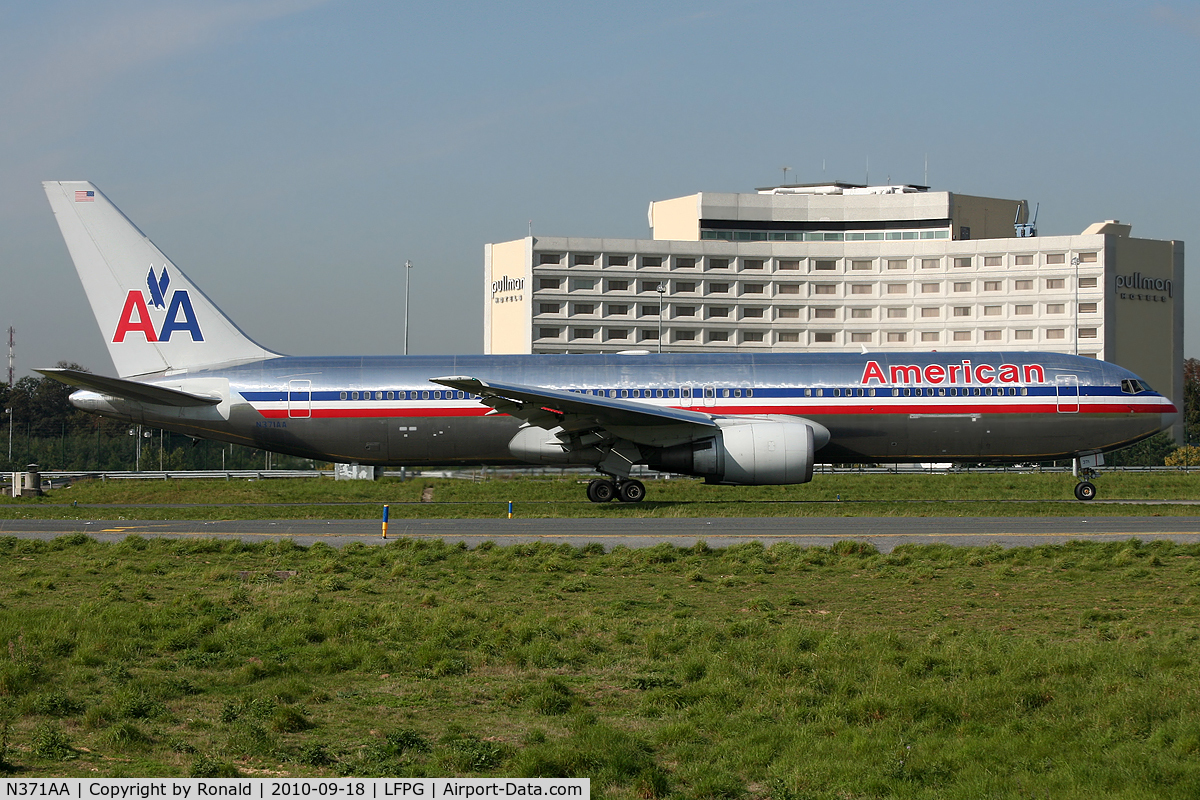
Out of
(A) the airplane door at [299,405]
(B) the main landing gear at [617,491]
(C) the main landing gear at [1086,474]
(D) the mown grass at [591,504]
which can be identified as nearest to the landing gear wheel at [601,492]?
(B) the main landing gear at [617,491]

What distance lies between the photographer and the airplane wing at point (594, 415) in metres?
29.1

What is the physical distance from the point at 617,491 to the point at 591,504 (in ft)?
3.44

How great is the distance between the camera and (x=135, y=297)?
33312 millimetres

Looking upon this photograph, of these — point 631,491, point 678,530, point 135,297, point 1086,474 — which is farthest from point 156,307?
point 1086,474

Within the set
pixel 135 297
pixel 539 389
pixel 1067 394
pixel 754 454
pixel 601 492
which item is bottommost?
pixel 601 492

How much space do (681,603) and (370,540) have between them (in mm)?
10069

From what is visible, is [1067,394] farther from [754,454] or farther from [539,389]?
[539,389]

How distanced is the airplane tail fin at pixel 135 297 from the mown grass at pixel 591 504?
4.84 m

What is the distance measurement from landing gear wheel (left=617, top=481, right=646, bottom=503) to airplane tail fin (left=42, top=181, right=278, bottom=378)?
12.1m

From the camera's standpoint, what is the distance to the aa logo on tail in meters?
33.4

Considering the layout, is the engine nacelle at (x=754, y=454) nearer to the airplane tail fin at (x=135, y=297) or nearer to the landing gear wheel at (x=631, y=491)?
the landing gear wheel at (x=631, y=491)

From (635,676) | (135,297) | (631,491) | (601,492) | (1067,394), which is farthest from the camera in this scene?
(135,297)

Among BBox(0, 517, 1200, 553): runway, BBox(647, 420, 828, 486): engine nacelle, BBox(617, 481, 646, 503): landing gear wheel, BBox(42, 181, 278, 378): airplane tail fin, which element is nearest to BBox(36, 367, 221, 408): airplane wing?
BBox(42, 181, 278, 378): airplane tail fin

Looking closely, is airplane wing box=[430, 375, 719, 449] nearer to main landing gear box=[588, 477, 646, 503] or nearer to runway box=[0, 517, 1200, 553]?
main landing gear box=[588, 477, 646, 503]
